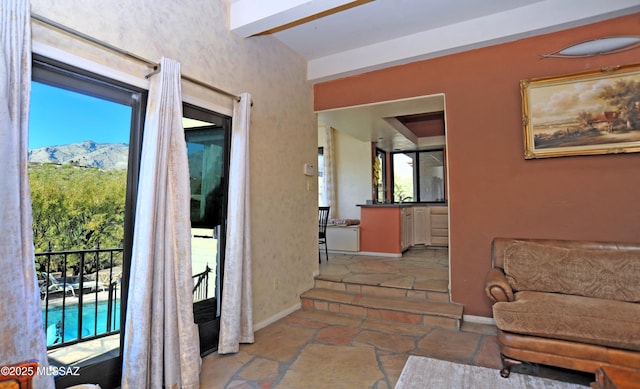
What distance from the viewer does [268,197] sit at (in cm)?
314

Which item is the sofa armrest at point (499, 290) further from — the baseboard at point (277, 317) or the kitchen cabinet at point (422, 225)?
the kitchen cabinet at point (422, 225)

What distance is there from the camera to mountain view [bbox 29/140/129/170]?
5.64ft

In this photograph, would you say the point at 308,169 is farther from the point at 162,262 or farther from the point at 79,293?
the point at 79,293

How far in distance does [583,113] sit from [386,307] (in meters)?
2.47

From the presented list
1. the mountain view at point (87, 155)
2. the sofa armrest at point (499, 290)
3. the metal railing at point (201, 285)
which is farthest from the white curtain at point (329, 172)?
the mountain view at point (87, 155)

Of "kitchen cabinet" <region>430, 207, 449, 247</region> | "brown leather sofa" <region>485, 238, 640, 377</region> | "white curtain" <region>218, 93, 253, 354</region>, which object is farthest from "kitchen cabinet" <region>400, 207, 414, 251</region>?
"white curtain" <region>218, 93, 253, 354</region>

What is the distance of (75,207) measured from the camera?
1.86 metres

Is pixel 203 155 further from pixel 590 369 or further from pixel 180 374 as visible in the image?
pixel 590 369

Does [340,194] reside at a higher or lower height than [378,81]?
lower

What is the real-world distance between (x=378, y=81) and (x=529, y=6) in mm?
1505

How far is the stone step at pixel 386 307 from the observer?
9.81 feet

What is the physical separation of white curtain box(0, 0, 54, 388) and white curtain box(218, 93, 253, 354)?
117cm

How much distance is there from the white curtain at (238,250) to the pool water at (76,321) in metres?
0.75

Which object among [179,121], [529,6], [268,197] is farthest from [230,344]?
[529,6]
